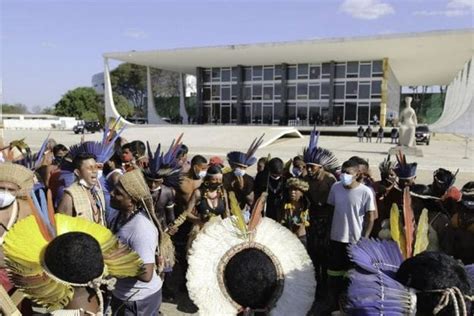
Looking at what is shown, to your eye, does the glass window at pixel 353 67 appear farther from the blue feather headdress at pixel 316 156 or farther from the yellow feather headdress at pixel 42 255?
the yellow feather headdress at pixel 42 255

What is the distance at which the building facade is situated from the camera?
39281mm

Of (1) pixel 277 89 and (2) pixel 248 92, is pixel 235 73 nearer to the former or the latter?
(2) pixel 248 92

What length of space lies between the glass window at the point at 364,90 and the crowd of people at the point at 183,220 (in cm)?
3547

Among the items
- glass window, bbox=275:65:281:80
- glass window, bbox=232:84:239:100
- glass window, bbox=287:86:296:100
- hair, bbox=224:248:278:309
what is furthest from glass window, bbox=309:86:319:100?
hair, bbox=224:248:278:309

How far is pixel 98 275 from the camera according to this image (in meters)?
2.00

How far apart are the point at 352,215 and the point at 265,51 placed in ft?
111

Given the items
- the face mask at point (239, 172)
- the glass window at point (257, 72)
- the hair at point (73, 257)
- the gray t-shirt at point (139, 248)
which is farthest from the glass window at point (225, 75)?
the hair at point (73, 257)

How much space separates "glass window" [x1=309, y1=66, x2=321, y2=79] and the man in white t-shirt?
37802 millimetres

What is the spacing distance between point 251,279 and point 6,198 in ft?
5.99

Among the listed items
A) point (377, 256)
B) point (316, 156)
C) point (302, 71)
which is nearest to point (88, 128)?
point (302, 71)

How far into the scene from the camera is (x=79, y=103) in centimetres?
6488

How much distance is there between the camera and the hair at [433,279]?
1.61 metres

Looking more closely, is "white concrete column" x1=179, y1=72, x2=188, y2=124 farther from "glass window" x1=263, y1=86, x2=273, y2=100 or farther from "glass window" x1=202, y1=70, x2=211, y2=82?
"glass window" x1=263, y1=86, x2=273, y2=100

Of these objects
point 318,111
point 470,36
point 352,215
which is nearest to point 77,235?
point 352,215
